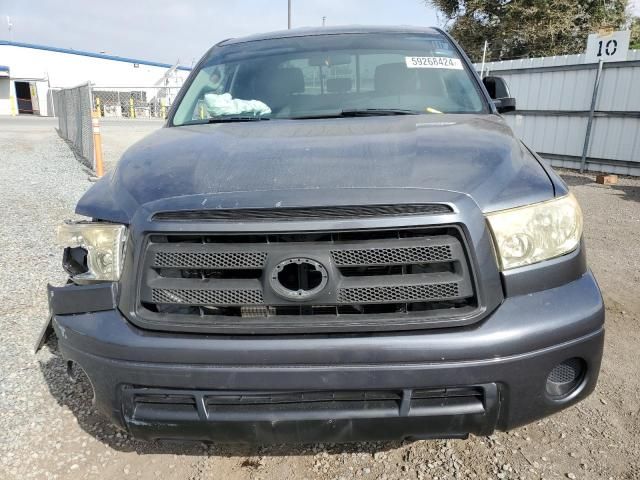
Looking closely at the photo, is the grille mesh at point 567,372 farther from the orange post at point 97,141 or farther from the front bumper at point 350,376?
the orange post at point 97,141

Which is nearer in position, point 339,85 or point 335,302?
point 335,302

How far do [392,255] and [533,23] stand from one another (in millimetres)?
20479

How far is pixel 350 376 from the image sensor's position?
1600 mm

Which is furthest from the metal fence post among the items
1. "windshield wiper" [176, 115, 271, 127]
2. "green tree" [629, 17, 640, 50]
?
"green tree" [629, 17, 640, 50]

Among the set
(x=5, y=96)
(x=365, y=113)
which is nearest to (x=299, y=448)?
(x=365, y=113)

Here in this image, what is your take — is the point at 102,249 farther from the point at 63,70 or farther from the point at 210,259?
the point at 63,70

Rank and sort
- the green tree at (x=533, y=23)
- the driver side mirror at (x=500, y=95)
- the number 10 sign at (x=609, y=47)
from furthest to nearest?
the green tree at (x=533, y=23) < the number 10 sign at (x=609, y=47) < the driver side mirror at (x=500, y=95)

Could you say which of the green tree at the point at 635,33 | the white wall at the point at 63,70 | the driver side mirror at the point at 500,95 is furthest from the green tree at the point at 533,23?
the white wall at the point at 63,70

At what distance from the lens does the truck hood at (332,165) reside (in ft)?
5.58

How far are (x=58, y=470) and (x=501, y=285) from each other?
6.58 ft

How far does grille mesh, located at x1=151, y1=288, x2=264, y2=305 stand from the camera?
1650mm

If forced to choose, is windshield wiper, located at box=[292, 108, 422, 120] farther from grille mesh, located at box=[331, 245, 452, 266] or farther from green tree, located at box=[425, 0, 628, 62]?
green tree, located at box=[425, 0, 628, 62]

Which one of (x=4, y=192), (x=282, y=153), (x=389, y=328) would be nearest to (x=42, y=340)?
(x=282, y=153)

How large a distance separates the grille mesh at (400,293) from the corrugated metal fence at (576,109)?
32.1 feet
